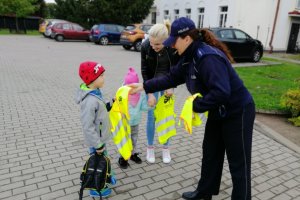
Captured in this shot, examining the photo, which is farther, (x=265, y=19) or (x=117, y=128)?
(x=265, y=19)

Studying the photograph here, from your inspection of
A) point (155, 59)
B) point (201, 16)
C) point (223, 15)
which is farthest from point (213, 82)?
point (201, 16)

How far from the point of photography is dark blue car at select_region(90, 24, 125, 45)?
21953 mm

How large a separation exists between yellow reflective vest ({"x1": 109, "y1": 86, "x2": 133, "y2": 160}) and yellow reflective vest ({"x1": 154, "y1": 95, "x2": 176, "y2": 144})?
0.59 m

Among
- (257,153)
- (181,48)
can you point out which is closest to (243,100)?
(181,48)

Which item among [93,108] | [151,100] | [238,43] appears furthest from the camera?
[238,43]

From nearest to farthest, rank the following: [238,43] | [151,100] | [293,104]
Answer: [151,100], [293,104], [238,43]

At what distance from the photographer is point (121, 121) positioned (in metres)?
3.50

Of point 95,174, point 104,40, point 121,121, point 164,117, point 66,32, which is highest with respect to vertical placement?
point 121,121

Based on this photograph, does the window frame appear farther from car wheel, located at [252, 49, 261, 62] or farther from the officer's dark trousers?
the officer's dark trousers

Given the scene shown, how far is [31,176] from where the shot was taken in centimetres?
372

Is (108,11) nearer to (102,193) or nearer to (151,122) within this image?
(151,122)

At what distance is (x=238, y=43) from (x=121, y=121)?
12.3 m

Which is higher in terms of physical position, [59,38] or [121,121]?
[121,121]

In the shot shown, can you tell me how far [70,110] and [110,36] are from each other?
16.6m
